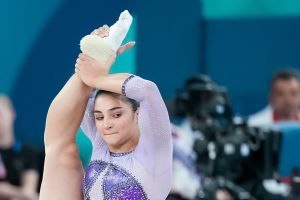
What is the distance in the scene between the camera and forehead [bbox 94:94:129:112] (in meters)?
2.93

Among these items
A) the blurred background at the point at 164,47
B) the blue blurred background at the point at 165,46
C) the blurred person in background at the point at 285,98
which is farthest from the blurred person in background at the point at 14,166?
the blurred person in background at the point at 285,98

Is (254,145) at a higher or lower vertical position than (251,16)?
lower

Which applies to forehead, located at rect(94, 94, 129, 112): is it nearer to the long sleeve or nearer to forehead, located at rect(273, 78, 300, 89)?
the long sleeve

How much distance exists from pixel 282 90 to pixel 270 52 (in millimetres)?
1087

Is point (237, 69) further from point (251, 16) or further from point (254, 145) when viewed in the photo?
point (254, 145)

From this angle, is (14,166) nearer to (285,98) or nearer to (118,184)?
(285,98)

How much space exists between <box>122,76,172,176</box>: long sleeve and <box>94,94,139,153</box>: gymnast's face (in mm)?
32

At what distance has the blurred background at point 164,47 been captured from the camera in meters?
6.08

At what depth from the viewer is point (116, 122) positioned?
294 centimetres

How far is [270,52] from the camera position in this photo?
7.00 meters

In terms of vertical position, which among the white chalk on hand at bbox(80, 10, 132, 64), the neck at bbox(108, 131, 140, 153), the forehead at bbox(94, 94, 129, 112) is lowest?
the neck at bbox(108, 131, 140, 153)

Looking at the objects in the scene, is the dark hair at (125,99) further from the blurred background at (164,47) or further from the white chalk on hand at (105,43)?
the blurred background at (164,47)

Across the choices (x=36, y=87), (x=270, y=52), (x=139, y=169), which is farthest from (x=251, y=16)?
(x=139, y=169)

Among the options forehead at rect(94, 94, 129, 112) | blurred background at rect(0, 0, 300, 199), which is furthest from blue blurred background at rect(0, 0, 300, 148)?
forehead at rect(94, 94, 129, 112)
